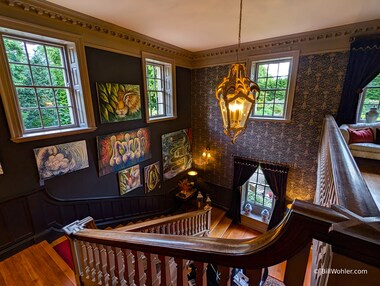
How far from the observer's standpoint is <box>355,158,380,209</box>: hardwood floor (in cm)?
179

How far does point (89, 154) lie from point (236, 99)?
2720 millimetres

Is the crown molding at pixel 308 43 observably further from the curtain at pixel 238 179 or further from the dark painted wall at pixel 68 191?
the curtain at pixel 238 179

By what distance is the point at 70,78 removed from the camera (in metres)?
2.94

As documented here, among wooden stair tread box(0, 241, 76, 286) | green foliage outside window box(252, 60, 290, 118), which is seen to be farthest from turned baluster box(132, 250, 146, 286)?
green foliage outside window box(252, 60, 290, 118)

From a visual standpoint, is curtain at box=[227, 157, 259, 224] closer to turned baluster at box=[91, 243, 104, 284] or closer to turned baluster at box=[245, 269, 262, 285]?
turned baluster at box=[91, 243, 104, 284]

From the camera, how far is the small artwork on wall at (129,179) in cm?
382

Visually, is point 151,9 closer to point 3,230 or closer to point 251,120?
point 251,120

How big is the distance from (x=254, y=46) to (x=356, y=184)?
14.3 ft

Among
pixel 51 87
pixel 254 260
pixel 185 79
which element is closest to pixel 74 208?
pixel 51 87

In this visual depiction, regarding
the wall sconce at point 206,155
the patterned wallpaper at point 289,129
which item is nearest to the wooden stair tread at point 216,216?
the patterned wallpaper at point 289,129

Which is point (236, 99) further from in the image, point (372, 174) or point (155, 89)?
point (155, 89)

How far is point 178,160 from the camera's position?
213 inches

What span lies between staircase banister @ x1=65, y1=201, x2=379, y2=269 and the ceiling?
2.93 m

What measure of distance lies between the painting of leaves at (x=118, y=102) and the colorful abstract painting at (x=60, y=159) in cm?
68
